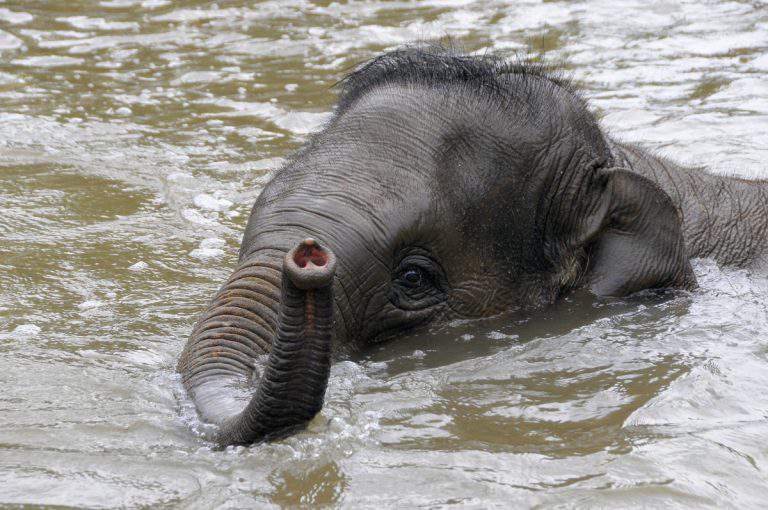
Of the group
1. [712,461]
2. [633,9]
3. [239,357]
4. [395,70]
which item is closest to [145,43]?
[633,9]

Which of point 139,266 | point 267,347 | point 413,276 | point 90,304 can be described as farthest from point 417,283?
point 139,266

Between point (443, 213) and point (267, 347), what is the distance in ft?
4.28

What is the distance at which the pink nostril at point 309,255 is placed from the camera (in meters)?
3.81

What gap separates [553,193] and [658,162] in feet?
4.06

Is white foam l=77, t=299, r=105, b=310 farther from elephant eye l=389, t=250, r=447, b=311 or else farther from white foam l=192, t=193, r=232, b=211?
white foam l=192, t=193, r=232, b=211

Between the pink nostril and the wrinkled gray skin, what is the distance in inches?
44.5

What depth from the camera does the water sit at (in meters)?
4.30

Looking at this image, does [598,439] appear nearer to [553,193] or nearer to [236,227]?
[553,193]

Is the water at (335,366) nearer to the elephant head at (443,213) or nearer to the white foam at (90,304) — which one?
the white foam at (90,304)

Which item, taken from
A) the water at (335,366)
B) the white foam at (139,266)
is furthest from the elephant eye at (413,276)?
the white foam at (139,266)

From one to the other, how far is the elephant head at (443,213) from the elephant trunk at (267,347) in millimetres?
11

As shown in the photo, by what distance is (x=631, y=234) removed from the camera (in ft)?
20.3

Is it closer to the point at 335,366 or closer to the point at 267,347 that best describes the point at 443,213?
the point at 335,366

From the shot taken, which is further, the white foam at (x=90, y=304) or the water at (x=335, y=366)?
the white foam at (x=90, y=304)
